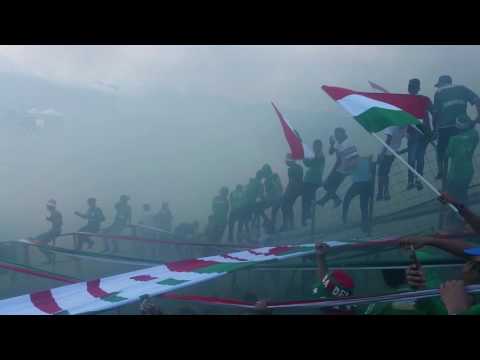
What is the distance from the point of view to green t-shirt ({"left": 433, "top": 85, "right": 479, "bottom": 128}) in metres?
2.96

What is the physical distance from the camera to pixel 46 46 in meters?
3.41

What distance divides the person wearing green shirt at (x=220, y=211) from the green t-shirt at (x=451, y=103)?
1485mm

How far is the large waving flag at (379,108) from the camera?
91.6 inches

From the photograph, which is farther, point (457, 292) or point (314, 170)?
point (314, 170)

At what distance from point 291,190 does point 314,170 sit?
0.71ft

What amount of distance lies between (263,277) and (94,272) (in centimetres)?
128

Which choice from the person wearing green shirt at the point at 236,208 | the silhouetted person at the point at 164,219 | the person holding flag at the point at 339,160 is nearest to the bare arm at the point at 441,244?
the person holding flag at the point at 339,160

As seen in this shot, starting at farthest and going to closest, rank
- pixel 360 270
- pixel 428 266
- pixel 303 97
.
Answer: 1. pixel 303 97
2. pixel 360 270
3. pixel 428 266

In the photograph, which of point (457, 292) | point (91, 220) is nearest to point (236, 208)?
point (91, 220)

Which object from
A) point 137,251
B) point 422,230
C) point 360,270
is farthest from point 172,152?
point 422,230

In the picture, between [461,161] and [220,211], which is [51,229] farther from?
[461,161]

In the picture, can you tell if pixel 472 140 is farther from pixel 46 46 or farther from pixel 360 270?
pixel 46 46

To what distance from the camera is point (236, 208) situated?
3.43 meters

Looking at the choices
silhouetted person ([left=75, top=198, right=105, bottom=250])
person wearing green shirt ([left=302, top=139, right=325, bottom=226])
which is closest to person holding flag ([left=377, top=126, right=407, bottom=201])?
person wearing green shirt ([left=302, top=139, right=325, bottom=226])
